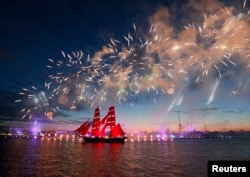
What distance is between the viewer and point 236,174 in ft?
71.0

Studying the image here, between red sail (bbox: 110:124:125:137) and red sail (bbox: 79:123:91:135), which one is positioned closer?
red sail (bbox: 110:124:125:137)

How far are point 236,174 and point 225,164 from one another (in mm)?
1112

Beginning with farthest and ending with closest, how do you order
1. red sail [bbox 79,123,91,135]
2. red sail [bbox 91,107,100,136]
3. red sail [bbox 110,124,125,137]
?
red sail [bbox 79,123,91,135]
red sail [bbox 91,107,100,136]
red sail [bbox 110,124,125,137]

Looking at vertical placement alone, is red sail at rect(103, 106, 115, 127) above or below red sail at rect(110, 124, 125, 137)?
above

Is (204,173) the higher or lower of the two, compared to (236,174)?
lower

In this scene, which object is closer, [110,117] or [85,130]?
[110,117]

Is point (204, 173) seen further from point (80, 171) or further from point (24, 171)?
point (24, 171)

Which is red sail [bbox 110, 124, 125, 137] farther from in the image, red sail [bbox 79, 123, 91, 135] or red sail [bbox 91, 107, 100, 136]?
red sail [bbox 79, 123, 91, 135]

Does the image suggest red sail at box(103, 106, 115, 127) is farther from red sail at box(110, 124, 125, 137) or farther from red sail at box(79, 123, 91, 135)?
red sail at box(79, 123, 91, 135)

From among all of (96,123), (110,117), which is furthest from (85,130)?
(110,117)

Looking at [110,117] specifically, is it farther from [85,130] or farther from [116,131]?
[85,130]

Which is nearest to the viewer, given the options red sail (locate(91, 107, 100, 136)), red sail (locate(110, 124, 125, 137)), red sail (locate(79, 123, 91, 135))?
red sail (locate(110, 124, 125, 137))

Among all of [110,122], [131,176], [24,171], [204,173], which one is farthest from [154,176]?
[110,122]

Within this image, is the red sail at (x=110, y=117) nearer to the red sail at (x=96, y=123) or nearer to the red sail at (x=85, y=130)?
the red sail at (x=96, y=123)
